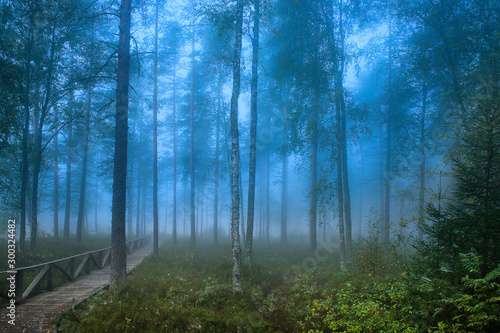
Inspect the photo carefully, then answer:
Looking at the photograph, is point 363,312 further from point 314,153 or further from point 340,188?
point 314,153

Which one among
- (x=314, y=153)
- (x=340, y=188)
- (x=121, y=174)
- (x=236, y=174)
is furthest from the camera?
(x=314, y=153)

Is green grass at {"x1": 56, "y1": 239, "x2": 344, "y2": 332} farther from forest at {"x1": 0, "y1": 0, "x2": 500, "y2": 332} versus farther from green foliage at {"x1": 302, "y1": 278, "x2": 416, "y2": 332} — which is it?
green foliage at {"x1": 302, "y1": 278, "x2": 416, "y2": 332}

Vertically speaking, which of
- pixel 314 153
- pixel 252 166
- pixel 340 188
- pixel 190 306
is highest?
pixel 314 153

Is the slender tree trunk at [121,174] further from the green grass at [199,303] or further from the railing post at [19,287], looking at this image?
the railing post at [19,287]

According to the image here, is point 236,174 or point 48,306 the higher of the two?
point 236,174

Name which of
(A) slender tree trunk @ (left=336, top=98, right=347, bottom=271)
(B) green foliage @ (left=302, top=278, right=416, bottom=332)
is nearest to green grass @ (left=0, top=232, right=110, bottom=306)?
(B) green foliage @ (left=302, top=278, right=416, bottom=332)

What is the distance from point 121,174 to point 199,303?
488cm

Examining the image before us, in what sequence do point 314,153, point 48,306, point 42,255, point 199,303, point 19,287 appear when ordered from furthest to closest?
point 314,153
point 42,255
point 199,303
point 19,287
point 48,306

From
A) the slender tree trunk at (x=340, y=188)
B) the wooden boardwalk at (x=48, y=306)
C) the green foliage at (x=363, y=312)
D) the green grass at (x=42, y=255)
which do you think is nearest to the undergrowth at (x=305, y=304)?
the green foliage at (x=363, y=312)

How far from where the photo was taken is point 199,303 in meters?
7.28

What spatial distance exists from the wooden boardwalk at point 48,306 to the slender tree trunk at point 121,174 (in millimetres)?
1102

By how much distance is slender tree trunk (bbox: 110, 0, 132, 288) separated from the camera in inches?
313

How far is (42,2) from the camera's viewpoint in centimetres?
1136

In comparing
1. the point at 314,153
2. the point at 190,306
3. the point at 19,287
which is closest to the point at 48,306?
the point at 19,287
